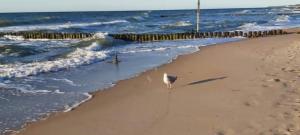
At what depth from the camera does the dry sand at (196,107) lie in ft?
25.0

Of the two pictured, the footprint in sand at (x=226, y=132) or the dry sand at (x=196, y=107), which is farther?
the dry sand at (x=196, y=107)

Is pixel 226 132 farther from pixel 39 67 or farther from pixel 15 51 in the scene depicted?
pixel 15 51

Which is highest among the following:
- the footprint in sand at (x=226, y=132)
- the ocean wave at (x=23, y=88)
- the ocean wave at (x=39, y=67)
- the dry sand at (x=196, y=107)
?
the footprint in sand at (x=226, y=132)

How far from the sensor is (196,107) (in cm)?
906

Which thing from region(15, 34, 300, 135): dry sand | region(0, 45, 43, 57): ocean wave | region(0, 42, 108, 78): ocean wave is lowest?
region(0, 45, 43, 57): ocean wave

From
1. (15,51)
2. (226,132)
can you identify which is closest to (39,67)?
(15,51)

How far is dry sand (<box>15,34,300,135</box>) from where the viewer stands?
7625mm

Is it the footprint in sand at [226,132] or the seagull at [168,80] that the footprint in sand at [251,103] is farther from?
the seagull at [168,80]

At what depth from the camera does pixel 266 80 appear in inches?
454

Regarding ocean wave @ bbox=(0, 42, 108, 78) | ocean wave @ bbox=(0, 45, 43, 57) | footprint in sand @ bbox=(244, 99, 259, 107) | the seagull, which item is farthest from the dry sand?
ocean wave @ bbox=(0, 45, 43, 57)

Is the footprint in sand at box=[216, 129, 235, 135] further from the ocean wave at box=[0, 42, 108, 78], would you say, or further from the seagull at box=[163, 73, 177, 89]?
the ocean wave at box=[0, 42, 108, 78]

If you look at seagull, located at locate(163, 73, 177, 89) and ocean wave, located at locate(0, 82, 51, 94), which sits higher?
seagull, located at locate(163, 73, 177, 89)

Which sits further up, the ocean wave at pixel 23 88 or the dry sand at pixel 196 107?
the dry sand at pixel 196 107

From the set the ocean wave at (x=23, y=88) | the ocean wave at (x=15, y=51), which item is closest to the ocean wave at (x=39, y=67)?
the ocean wave at (x=23, y=88)
